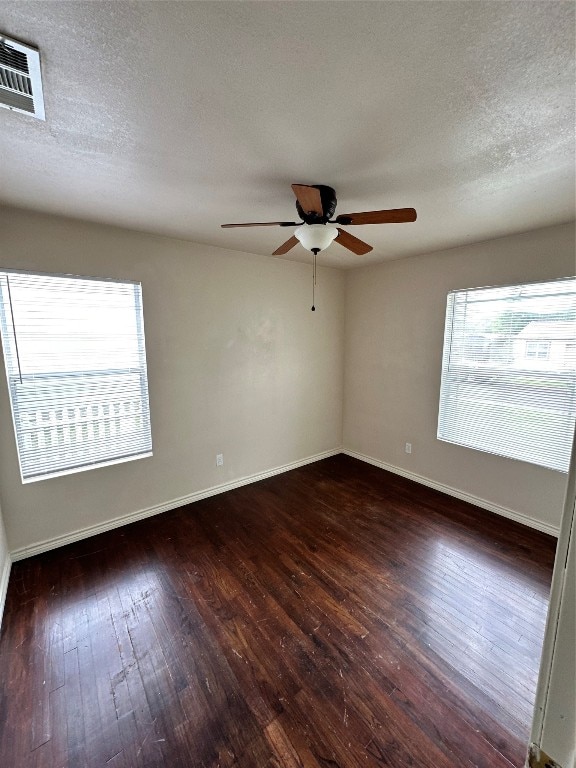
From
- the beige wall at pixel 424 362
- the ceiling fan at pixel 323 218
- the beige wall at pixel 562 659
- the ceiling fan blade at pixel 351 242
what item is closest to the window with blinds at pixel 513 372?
the beige wall at pixel 424 362

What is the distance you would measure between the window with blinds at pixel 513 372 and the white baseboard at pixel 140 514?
2.01 meters

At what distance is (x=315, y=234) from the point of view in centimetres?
184

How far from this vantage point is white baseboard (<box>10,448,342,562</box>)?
2.40 meters

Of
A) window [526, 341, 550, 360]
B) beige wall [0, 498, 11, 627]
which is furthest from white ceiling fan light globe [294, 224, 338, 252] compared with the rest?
beige wall [0, 498, 11, 627]

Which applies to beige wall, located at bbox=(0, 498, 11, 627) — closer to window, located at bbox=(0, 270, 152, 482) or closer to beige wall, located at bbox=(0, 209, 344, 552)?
beige wall, located at bbox=(0, 209, 344, 552)

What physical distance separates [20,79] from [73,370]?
72.7 inches

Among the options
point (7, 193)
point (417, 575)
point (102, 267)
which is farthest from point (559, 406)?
point (7, 193)

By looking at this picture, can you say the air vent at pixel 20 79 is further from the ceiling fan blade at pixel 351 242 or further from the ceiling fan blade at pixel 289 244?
the ceiling fan blade at pixel 351 242

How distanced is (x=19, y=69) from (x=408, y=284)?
133 inches

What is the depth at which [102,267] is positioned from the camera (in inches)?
98.8

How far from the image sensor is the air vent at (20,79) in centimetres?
97

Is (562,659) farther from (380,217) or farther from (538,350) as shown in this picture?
(538,350)

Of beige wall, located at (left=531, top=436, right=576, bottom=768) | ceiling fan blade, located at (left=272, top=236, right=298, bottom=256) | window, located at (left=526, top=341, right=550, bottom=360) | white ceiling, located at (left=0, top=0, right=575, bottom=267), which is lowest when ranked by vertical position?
beige wall, located at (left=531, top=436, right=576, bottom=768)

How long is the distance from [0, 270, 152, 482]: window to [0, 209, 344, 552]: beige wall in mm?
86
